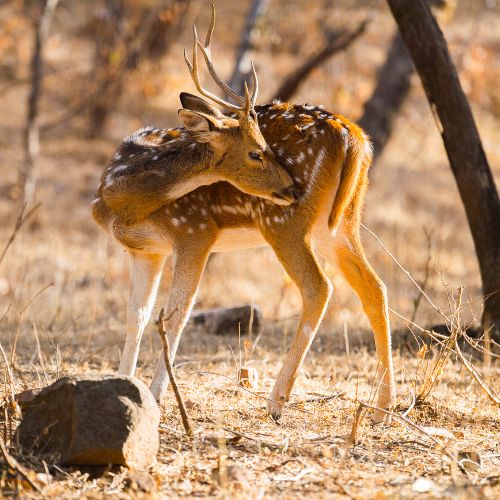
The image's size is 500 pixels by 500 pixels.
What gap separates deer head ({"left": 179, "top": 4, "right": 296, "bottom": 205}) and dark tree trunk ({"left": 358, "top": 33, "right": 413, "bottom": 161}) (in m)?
5.43

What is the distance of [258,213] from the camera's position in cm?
562

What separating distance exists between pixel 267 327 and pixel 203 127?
2.89 metres

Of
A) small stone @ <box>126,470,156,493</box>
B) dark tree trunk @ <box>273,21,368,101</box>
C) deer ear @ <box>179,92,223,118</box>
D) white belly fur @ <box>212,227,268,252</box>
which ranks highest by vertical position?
dark tree trunk @ <box>273,21,368,101</box>

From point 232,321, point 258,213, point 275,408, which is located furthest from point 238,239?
point 232,321

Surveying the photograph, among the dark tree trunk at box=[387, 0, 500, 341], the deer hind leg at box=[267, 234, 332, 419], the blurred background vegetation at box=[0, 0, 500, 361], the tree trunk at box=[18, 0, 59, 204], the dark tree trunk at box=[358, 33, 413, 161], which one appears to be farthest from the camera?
the tree trunk at box=[18, 0, 59, 204]

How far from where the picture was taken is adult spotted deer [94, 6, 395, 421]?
17.6 ft

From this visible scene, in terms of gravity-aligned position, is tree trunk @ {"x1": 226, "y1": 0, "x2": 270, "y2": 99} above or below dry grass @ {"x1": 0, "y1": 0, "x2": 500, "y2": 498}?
above

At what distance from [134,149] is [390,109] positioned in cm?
570

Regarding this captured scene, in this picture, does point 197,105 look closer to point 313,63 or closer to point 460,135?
point 460,135

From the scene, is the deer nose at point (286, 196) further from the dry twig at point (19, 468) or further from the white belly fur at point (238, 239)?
the dry twig at point (19, 468)

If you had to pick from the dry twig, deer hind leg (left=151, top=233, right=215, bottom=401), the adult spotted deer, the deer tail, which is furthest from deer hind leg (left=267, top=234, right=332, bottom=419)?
the dry twig

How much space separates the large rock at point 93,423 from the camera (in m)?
3.92

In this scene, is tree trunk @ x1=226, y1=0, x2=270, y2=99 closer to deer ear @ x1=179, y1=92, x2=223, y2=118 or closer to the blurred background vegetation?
the blurred background vegetation

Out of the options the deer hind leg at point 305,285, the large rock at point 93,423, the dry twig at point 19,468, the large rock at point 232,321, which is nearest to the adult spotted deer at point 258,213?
the deer hind leg at point 305,285
